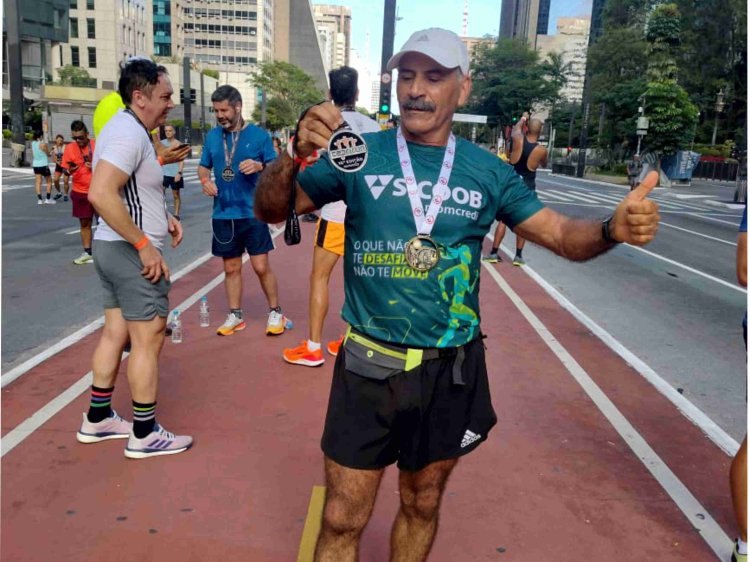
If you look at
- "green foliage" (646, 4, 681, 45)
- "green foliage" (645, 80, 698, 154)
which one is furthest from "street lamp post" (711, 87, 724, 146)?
"green foliage" (645, 80, 698, 154)

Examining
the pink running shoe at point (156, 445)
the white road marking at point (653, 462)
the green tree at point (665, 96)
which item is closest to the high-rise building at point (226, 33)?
the green tree at point (665, 96)

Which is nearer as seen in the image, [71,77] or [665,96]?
[665,96]

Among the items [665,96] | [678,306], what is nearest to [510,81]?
[665,96]

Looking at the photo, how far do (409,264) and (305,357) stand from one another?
134 inches

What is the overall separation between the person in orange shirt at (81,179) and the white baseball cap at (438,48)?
811cm

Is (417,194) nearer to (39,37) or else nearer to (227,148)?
(227,148)

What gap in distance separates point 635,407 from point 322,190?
11.7 ft

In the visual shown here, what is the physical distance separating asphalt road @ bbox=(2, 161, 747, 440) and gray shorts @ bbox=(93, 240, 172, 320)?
2364 millimetres

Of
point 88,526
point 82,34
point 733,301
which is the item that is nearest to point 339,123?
point 88,526

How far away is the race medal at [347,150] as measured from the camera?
7.42 feet

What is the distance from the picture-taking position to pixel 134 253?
3.75 m

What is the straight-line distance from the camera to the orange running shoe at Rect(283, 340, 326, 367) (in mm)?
5574

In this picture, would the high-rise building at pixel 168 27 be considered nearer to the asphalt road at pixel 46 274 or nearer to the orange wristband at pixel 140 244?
the asphalt road at pixel 46 274

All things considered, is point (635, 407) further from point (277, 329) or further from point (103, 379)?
point (103, 379)
